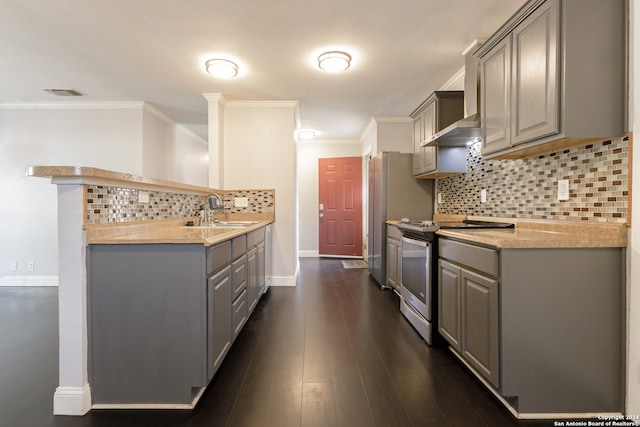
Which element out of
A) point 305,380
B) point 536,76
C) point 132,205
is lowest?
point 305,380

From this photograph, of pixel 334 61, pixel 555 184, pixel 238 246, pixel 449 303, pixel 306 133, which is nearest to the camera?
pixel 555 184

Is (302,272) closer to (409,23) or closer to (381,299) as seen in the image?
(381,299)

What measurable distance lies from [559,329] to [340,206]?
4.68 metres

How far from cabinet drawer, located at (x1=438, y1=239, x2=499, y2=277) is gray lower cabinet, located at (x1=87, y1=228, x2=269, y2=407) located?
1.46m

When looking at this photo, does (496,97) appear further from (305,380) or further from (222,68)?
(222,68)

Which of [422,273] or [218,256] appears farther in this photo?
[422,273]

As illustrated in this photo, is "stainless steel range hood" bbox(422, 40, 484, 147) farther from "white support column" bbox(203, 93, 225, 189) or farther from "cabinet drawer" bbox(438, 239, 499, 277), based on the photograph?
"white support column" bbox(203, 93, 225, 189)

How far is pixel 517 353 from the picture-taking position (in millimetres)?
1420

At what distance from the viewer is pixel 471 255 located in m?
1.67

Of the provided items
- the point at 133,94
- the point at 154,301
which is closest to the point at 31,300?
the point at 133,94

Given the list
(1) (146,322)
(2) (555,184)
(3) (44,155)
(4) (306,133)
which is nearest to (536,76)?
(2) (555,184)

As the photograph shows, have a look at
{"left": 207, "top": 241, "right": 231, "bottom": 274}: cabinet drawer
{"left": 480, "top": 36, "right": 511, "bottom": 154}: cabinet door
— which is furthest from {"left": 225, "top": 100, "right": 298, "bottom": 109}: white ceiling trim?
{"left": 207, "top": 241, "right": 231, "bottom": 274}: cabinet drawer

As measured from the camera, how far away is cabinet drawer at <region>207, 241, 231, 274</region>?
1.54 m

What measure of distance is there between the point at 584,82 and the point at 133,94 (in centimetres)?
436
